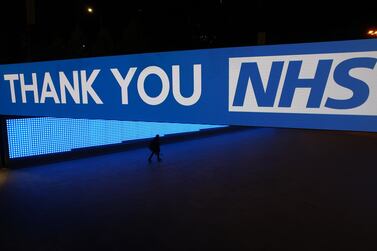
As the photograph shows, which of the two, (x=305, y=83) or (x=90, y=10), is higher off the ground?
(x=90, y=10)

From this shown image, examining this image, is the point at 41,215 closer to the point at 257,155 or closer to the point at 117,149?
the point at 117,149

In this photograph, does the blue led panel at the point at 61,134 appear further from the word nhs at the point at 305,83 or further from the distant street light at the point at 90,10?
the word nhs at the point at 305,83

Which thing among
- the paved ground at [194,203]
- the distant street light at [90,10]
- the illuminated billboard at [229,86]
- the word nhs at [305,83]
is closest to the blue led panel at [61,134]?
the paved ground at [194,203]

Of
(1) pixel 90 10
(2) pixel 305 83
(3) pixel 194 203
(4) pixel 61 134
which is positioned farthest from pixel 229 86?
(1) pixel 90 10

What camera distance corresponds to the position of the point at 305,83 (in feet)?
6.66

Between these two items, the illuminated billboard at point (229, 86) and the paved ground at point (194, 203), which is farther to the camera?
the paved ground at point (194, 203)

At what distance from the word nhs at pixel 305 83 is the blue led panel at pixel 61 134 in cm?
1308

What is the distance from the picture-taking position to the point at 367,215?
26.8ft

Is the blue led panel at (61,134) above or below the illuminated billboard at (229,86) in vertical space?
below

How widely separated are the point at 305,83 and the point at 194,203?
758 centimetres

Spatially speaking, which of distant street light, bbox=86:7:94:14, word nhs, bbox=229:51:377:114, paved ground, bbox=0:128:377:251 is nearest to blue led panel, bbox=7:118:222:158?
paved ground, bbox=0:128:377:251

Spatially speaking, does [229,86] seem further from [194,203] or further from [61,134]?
[61,134]

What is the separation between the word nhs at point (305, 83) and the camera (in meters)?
1.88

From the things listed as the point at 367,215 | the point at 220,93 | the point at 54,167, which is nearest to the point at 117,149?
the point at 54,167
